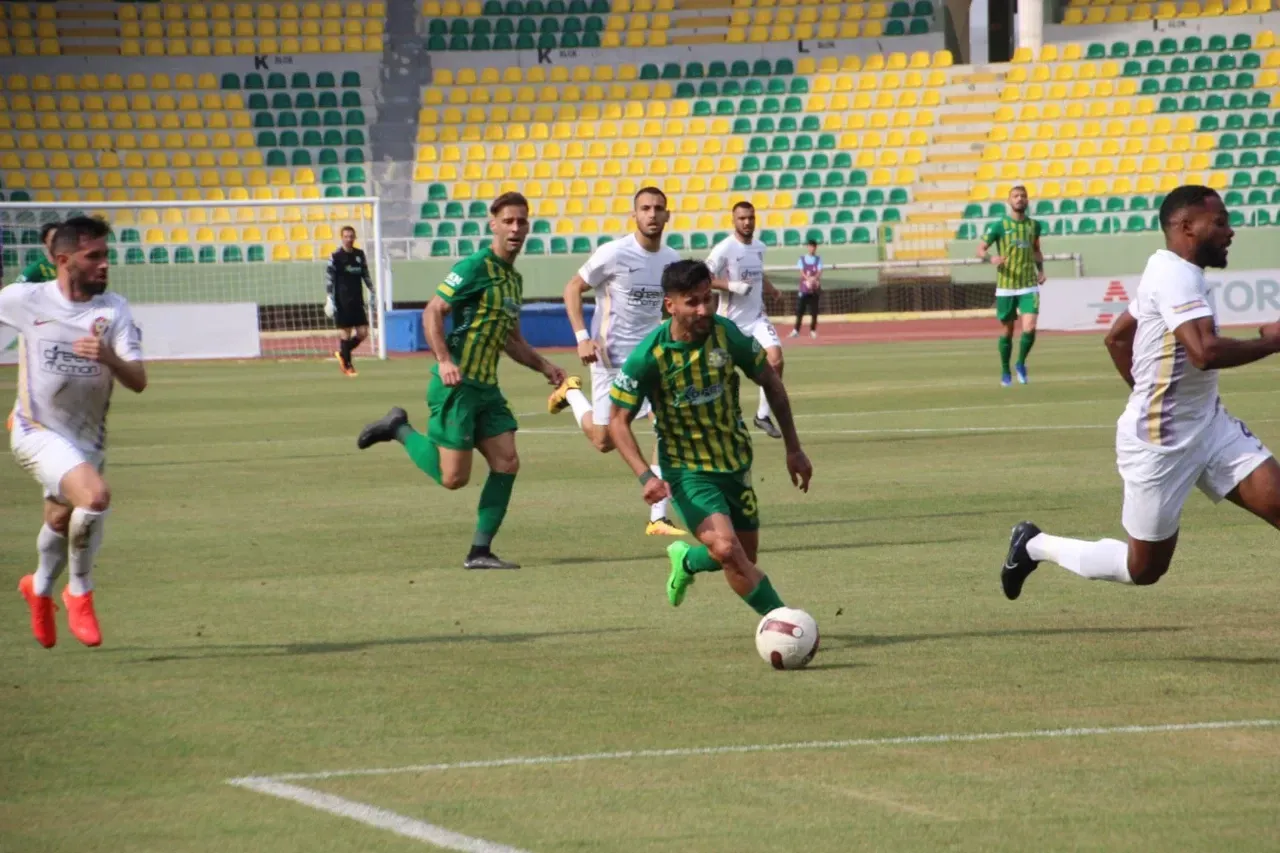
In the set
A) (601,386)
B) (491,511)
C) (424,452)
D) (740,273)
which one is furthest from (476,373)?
(740,273)

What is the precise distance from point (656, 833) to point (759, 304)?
12.7 meters

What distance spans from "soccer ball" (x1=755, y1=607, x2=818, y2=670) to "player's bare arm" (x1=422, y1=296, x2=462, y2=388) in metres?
3.74

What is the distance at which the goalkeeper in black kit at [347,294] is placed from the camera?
29.5 metres

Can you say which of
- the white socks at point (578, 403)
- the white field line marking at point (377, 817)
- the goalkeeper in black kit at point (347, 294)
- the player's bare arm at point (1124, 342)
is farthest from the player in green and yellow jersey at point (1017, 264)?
the white field line marking at point (377, 817)

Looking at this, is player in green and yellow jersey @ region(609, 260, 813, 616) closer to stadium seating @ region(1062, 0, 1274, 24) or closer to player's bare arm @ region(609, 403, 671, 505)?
player's bare arm @ region(609, 403, 671, 505)

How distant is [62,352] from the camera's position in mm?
8430

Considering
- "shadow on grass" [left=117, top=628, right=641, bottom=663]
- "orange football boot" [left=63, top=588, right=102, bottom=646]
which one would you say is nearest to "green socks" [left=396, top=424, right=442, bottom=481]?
"shadow on grass" [left=117, top=628, right=641, bottom=663]

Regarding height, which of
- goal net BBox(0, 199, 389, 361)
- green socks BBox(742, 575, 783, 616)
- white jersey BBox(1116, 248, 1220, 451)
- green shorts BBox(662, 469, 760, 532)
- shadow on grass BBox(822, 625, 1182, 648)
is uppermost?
white jersey BBox(1116, 248, 1220, 451)

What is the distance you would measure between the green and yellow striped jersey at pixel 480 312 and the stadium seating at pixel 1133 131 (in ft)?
99.8

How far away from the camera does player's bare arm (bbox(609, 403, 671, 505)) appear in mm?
7946

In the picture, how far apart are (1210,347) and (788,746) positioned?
2375 mm

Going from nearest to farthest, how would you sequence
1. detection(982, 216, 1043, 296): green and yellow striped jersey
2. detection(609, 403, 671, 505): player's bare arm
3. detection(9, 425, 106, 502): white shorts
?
detection(609, 403, 671, 505): player's bare arm, detection(9, 425, 106, 502): white shorts, detection(982, 216, 1043, 296): green and yellow striped jersey

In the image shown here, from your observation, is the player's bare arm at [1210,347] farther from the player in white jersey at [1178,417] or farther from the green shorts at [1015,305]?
the green shorts at [1015,305]

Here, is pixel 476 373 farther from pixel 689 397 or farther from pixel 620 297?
pixel 689 397
